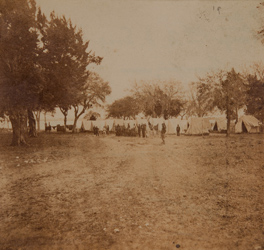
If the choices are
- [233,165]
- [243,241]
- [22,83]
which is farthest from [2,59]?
[243,241]

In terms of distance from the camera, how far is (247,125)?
29953mm

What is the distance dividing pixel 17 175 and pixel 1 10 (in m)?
9.18

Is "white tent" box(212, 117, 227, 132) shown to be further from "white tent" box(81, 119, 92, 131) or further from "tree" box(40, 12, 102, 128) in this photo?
"tree" box(40, 12, 102, 128)

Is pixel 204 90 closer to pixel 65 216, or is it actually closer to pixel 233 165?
pixel 233 165

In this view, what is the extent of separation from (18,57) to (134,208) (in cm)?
1220

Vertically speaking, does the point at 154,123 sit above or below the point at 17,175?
above

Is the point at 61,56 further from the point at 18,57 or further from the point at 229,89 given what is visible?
the point at 229,89

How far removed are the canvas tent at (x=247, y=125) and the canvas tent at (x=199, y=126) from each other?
4.24m

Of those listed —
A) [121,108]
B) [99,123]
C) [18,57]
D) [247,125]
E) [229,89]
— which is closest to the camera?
[18,57]

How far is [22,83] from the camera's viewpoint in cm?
1308

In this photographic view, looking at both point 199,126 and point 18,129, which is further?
point 199,126

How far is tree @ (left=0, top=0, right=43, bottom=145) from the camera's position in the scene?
12.0 metres

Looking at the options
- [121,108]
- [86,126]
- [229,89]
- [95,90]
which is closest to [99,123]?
[86,126]

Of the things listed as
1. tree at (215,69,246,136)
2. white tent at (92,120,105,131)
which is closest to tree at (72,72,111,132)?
white tent at (92,120,105,131)
